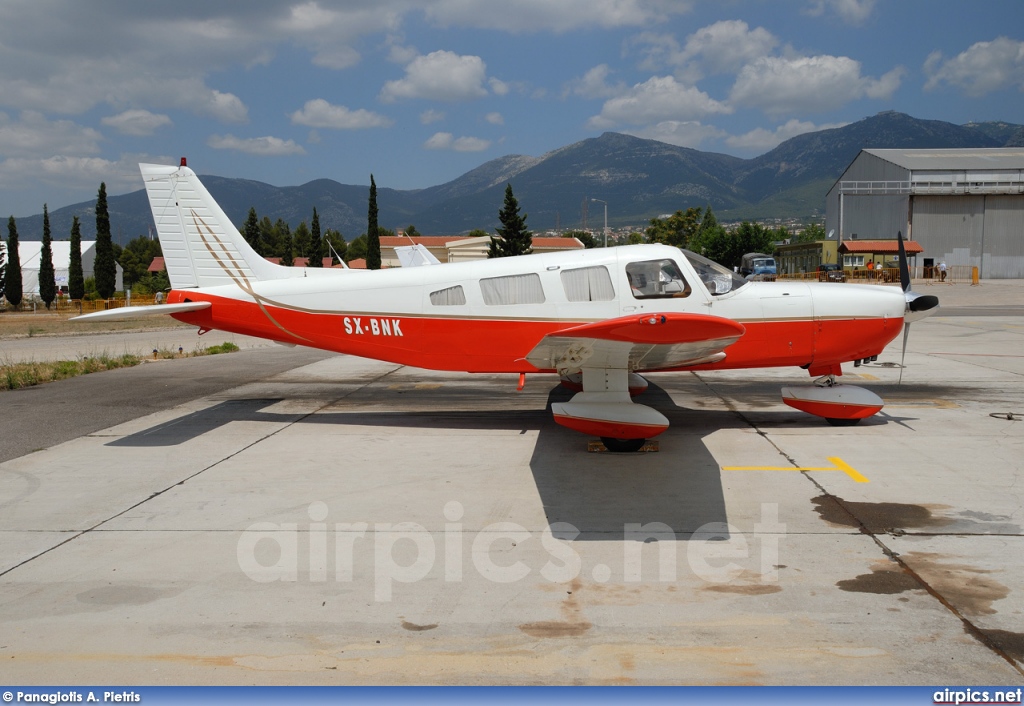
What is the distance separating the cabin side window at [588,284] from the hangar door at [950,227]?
70.3 m

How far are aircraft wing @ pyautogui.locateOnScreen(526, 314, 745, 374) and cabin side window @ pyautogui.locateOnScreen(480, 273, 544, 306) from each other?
104 cm

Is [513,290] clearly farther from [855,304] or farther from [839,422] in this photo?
[839,422]

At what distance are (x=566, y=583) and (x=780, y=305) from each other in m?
5.83

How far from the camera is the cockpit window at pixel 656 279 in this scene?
9.38m

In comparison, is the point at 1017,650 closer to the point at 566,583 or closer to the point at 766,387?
the point at 566,583

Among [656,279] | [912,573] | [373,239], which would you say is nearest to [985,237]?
[373,239]

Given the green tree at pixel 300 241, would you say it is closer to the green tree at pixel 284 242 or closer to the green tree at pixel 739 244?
the green tree at pixel 284 242

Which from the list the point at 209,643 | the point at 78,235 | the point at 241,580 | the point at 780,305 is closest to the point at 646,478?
the point at 780,305

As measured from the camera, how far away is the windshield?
31.3 ft

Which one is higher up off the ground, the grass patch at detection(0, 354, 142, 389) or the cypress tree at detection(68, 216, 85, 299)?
the cypress tree at detection(68, 216, 85, 299)

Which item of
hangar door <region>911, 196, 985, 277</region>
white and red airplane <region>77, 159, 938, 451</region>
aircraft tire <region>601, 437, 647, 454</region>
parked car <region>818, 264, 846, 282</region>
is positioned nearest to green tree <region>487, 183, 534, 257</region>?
parked car <region>818, 264, 846, 282</region>

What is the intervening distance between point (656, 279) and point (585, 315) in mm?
1018

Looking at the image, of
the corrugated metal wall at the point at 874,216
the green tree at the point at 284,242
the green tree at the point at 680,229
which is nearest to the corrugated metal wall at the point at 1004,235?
Answer: the corrugated metal wall at the point at 874,216

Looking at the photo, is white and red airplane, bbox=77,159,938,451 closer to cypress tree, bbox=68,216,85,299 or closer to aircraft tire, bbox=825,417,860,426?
aircraft tire, bbox=825,417,860,426
